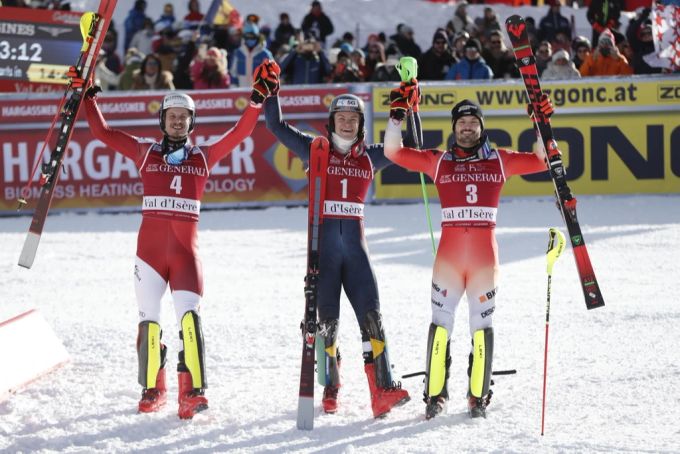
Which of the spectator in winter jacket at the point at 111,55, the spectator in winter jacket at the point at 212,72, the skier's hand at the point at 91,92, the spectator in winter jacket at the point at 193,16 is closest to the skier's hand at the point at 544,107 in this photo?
the skier's hand at the point at 91,92

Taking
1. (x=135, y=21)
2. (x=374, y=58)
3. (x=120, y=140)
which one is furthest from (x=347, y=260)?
(x=135, y=21)

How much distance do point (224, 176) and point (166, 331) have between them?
5939mm

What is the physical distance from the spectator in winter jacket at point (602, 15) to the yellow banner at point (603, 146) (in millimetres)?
4255

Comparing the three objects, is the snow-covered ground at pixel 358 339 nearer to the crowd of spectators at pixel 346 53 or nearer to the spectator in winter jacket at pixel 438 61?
the crowd of spectators at pixel 346 53

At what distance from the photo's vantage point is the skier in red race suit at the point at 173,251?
7.31 m

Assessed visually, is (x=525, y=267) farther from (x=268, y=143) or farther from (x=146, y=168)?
(x=146, y=168)

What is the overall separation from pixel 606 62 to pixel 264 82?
942cm

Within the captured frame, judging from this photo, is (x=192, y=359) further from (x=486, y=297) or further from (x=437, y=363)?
(x=486, y=297)

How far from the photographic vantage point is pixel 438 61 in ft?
55.7

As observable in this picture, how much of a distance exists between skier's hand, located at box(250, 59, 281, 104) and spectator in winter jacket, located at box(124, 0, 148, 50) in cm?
1443

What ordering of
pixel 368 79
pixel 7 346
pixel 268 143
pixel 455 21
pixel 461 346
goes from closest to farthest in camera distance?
pixel 7 346 → pixel 461 346 → pixel 268 143 → pixel 368 79 → pixel 455 21

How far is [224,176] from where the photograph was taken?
15430mm

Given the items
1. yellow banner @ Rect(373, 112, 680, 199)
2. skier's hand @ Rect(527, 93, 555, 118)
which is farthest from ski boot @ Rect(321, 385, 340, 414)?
yellow banner @ Rect(373, 112, 680, 199)

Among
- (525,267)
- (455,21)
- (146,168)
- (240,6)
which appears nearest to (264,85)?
(146,168)
